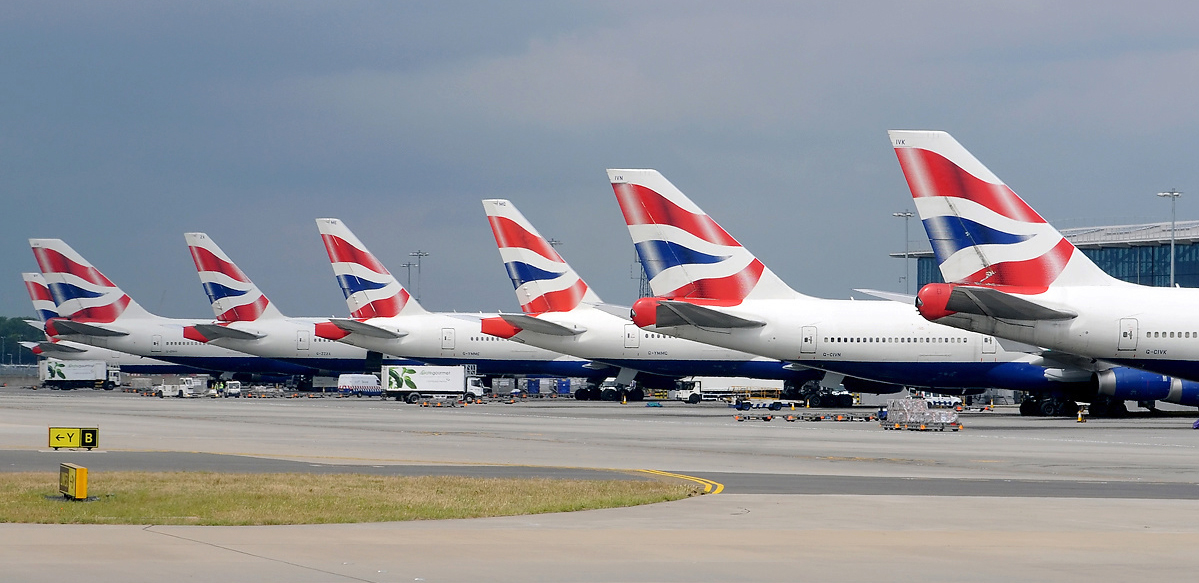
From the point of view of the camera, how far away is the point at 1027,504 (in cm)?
1906

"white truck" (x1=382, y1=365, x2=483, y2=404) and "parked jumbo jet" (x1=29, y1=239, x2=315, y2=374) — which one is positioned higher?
"parked jumbo jet" (x1=29, y1=239, x2=315, y2=374)

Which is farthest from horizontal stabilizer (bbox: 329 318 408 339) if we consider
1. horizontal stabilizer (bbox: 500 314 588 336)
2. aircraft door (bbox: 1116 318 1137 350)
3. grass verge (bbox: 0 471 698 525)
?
grass verge (bbox: 0 471 698 525)

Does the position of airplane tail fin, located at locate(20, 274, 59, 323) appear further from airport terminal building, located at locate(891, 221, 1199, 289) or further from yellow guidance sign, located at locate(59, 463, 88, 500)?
yellow guidance sign, located at locate(59, 463, 88, 500)

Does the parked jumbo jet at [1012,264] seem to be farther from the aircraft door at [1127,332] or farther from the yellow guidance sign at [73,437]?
the yellow guidance sign at [73,437]

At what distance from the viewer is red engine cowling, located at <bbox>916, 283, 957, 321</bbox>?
41.3 m

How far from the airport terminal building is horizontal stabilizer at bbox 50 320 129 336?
6889 centimetres

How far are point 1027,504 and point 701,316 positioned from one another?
106 feet

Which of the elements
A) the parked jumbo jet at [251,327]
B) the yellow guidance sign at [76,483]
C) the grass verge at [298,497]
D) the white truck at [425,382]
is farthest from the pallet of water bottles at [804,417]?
the parked jumbo jet at [251,327]

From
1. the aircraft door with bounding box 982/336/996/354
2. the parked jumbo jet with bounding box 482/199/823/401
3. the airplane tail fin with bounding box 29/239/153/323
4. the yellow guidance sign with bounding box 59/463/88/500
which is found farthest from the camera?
the airplane tail fin with bounding box 29/239/153/323

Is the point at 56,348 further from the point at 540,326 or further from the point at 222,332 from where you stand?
the point at 540,326

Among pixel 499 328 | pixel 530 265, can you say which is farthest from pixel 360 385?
pixel 499 328

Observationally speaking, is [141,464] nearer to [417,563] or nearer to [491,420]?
[417,563]

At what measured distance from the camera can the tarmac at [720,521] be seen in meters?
12.7

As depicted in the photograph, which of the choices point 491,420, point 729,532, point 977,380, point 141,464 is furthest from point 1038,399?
point 729,532
